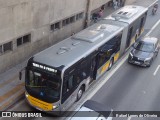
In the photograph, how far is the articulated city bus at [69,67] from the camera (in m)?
12.4

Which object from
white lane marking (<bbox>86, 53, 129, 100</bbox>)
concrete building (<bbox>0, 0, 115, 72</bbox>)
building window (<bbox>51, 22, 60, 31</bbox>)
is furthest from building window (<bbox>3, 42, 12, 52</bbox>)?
white lane marking (<bbox>86, 53, 129, 100</bbox>)

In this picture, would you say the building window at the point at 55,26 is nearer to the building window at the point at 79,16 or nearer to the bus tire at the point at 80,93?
the building window at the point at 79,16

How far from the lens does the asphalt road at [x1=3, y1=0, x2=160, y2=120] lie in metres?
14.9

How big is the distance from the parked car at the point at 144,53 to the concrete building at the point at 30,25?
6462 mm

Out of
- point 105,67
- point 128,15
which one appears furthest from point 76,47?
point 128,15

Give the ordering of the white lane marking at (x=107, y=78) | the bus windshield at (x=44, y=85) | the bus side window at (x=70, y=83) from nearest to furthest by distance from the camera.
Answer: the bus windshield at (x=44, y=85) → the bus side window at (x=70, y=83) → the white lane marking at (x=107, y=78)

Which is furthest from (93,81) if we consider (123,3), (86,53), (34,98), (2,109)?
(123,3)

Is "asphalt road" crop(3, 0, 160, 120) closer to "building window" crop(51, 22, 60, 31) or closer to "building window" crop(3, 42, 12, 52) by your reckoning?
"building window" crop(3, 42, 12, 52)

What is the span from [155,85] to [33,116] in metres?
8.81

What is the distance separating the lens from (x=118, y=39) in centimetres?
1919

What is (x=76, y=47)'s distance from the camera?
14539 millimetres

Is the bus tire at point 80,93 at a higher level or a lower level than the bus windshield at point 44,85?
lower

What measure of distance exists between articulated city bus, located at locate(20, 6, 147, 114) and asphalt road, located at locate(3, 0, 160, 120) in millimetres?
964

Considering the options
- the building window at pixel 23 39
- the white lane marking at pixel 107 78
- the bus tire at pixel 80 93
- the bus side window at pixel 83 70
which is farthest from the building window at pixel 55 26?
the bus tire at pixel 80 93
